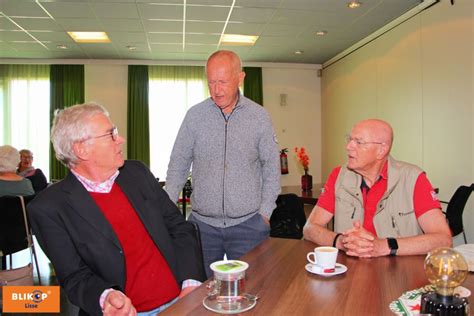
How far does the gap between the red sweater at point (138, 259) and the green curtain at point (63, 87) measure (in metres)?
7.74

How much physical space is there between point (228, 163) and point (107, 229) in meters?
0.86

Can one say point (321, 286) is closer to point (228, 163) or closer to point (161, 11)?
point (228, 163)

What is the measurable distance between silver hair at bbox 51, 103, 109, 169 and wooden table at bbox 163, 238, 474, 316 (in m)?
0.80

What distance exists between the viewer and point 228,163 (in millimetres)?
2301

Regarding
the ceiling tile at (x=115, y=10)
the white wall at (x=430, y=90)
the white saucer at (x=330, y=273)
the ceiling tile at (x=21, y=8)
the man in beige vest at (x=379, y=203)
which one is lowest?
the white saucer at (x=330, y=273)

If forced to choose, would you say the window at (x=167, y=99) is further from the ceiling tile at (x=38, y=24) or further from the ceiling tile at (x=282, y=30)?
the ceiling tile at (x=38, y=24)

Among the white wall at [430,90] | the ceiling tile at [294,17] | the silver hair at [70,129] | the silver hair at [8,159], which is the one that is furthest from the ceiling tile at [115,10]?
the silver hair at [70,129]

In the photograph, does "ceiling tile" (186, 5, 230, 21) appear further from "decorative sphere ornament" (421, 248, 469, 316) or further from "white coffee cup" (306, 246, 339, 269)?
"decorative sphere ornament" (421, 248, 469, 316)

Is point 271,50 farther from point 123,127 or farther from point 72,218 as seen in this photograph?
point 72,218

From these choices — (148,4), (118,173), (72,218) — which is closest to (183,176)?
(118,173)

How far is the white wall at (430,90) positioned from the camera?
4793mm

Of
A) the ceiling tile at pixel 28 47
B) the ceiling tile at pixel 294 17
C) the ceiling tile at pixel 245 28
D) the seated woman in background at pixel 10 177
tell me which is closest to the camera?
the seated woman in background at pixel 10 177

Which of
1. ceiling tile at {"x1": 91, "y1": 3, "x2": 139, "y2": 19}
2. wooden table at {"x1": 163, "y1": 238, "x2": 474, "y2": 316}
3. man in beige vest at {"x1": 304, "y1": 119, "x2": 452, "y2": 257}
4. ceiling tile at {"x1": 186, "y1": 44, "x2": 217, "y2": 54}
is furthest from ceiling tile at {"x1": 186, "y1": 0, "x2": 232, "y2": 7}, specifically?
wooden table at {"x1": 163, "y1": 238, "x2": 474, "y2": 316}

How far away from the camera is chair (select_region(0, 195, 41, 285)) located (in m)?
3.38
